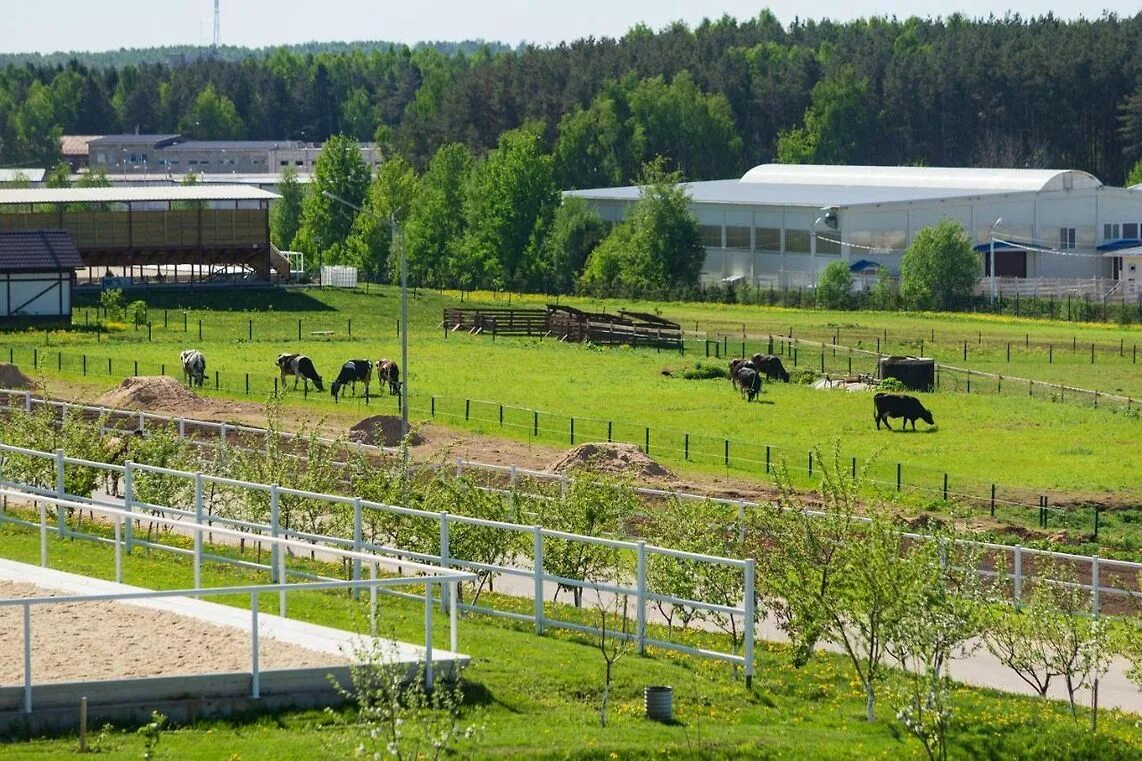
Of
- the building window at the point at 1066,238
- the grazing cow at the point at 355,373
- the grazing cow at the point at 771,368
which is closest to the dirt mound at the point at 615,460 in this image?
the grazing cow at the point at 355,373

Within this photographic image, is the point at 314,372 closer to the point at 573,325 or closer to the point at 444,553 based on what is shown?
the point at 573,325

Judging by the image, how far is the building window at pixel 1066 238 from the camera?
121062 mm

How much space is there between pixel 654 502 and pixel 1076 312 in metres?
60.8

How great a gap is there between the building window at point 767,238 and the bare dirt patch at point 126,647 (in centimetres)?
9579

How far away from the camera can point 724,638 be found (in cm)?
2375

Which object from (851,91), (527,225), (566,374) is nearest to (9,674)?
(566,374)

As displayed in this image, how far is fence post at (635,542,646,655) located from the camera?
21.4 meters

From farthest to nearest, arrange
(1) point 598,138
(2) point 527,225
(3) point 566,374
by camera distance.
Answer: (1) point 598,138 → (2) point 527,225 → (3) point 566,374

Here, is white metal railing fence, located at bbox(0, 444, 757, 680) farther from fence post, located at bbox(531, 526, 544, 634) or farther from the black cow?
the black cow

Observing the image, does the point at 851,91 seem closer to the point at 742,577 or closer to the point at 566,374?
the point at 566,374

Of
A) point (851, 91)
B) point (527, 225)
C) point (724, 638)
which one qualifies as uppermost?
point (851, 91)

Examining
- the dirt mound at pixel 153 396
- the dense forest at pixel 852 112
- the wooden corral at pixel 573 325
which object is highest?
the dense forest at pixel 852 112

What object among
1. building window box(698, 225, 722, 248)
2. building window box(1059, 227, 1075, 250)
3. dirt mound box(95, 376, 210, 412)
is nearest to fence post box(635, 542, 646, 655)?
dirt mound box(95, 376, 210, 412)

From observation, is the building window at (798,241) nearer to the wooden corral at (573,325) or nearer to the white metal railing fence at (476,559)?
the wooden corral at (573,325)
